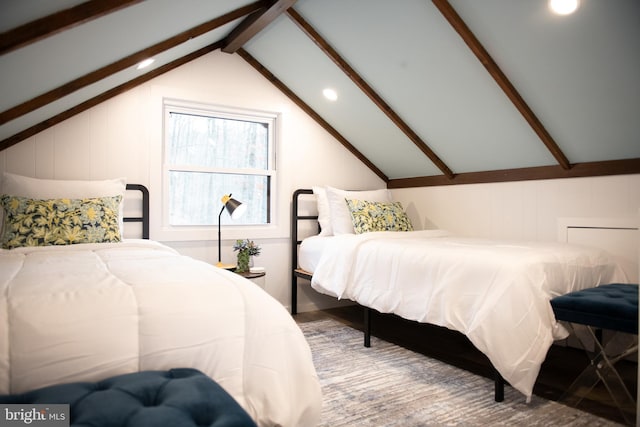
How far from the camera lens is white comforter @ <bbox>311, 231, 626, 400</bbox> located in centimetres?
203

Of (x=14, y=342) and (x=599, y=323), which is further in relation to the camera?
(x=599, y=323)

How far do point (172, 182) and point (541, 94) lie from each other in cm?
277

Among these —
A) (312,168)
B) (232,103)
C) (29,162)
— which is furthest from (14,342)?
(312,168)

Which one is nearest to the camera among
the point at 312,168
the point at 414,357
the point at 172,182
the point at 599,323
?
the point at 599,323

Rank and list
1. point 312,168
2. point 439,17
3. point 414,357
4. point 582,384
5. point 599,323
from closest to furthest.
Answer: point 599,323 → point 582,384 → point 439,17 → point 414,357 → point 312,168

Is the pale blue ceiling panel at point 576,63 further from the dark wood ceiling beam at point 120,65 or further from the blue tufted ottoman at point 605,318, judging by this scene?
the dark wood ceiling beam at point 120,65

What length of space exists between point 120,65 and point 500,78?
2.25m

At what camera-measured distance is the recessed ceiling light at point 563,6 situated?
210cm

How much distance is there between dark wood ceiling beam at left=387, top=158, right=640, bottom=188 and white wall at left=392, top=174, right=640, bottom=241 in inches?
1.4

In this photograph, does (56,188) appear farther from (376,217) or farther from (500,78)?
(500,78)

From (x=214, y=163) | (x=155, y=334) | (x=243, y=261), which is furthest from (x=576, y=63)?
(x=214, y=163)

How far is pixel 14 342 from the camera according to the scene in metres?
1.09

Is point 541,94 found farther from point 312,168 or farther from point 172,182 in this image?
point 172,182

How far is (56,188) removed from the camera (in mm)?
2863
